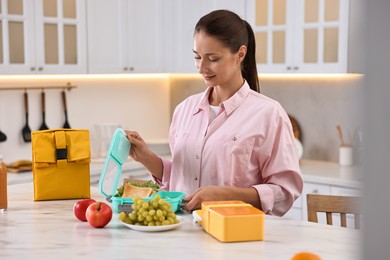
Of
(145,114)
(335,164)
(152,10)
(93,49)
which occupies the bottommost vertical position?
(335,164)

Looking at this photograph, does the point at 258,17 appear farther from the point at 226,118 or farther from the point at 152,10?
the point at 226,118

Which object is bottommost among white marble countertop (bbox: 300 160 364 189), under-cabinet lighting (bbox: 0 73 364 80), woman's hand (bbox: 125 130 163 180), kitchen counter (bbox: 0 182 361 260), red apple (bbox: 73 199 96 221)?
white marble countertop (bbox: 300 160 364 189)

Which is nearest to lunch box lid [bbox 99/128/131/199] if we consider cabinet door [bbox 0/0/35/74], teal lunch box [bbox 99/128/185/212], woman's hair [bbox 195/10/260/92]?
teal lunch box [bbox 99/128/185/212]

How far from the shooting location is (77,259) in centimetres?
159

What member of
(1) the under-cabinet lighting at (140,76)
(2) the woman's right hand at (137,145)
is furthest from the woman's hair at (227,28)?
(1) the under-cabinet lighting at (140,76)

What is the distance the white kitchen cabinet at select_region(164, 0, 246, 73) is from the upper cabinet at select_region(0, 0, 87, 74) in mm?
811

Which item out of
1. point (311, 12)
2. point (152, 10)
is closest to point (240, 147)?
point (311, 12)

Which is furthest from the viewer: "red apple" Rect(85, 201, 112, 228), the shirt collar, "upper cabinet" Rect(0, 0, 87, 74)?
"upper cabinet" Rect(0, 0, 87, 74)

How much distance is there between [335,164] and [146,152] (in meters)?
2.51

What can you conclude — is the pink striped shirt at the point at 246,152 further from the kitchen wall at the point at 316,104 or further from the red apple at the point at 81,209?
the kitchen wall at the point at 316,104

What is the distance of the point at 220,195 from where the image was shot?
2.01 meters

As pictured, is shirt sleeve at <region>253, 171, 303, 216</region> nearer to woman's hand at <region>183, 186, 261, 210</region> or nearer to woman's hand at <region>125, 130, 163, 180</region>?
woman's hand at <region>183, 186, 261, 210</region>

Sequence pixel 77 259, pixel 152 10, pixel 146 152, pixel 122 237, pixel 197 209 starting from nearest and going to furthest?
pixel 77 259 → pixel 122 237 → pixel 197 209 → pixel 146 152 → pixel 152 10

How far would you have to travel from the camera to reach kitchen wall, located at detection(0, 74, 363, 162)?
4.41m
